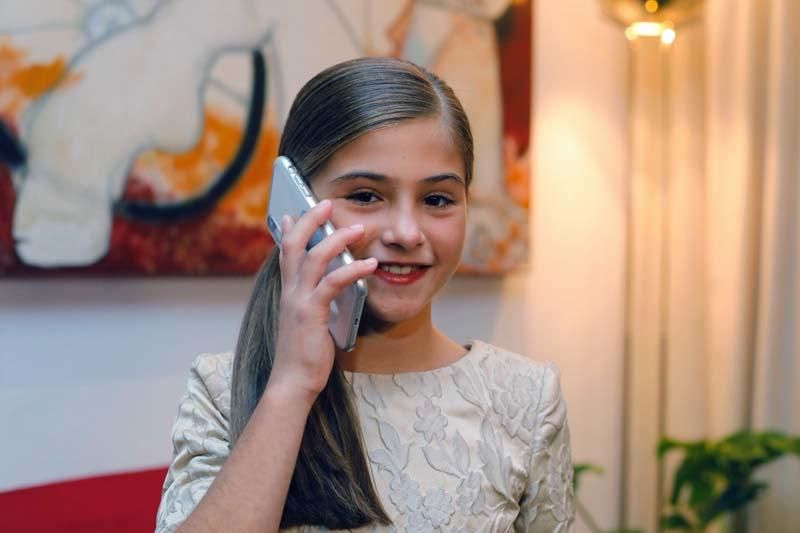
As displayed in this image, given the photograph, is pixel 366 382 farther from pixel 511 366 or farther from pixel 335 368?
pixel 511 366

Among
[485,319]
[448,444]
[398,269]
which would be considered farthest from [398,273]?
[485,319]

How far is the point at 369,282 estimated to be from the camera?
0.92 m

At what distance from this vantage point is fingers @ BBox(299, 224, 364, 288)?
0.85m

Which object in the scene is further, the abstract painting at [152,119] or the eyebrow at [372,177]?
the abstract painting at [152,119]

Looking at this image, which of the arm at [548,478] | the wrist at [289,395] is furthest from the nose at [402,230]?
the arm at [548,478]

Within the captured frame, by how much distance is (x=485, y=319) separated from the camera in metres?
2.22

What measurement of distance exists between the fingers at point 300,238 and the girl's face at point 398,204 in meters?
0.04

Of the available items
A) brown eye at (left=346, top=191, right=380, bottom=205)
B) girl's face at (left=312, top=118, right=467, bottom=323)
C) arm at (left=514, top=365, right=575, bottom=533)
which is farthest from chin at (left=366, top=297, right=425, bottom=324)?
arm at (left=514, top=365, right=575, bottom=533)

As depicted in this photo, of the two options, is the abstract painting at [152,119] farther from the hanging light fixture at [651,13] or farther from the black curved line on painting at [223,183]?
the hanging light fixture at [651,13]

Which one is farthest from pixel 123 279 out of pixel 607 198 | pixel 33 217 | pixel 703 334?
pixel 703 334

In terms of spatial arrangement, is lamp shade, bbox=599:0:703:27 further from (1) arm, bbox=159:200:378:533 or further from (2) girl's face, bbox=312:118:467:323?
(1) arm, bbox=159:200:378:533

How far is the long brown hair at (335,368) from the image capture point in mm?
910

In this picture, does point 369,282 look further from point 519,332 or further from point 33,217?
point 519,332

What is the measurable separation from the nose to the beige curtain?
1660 millimetres
